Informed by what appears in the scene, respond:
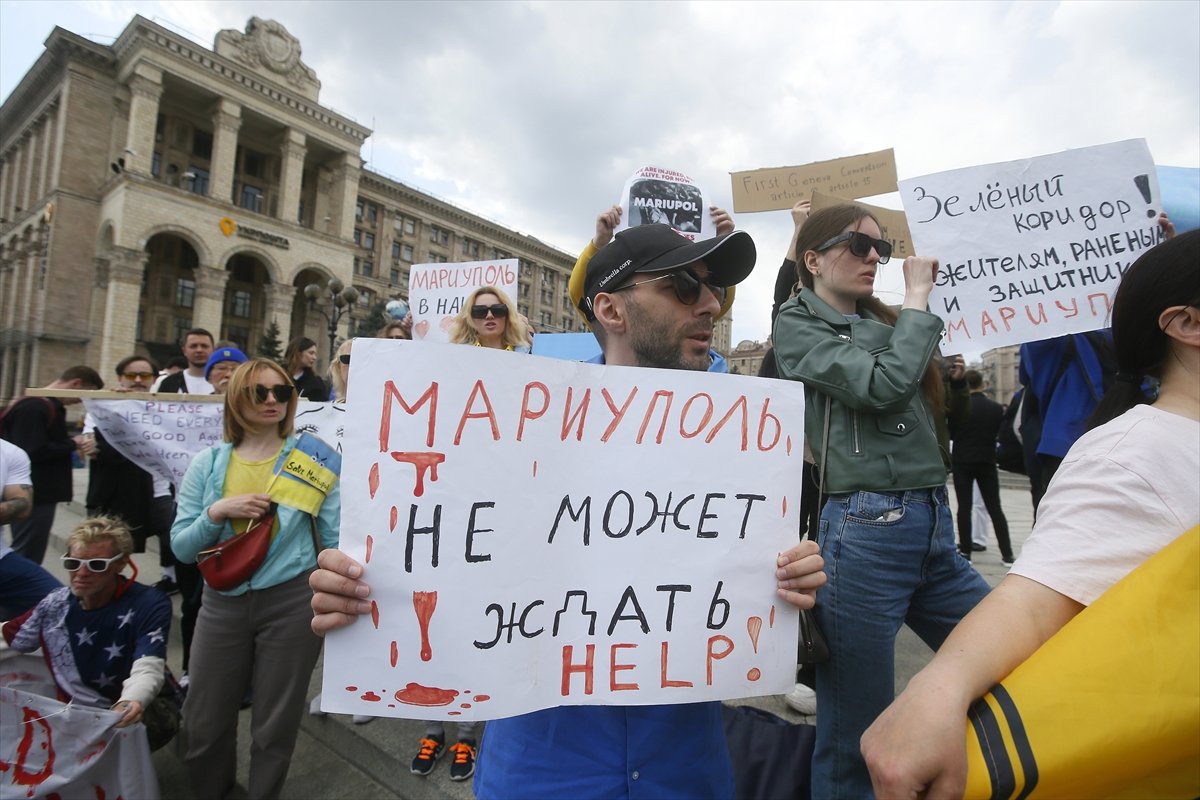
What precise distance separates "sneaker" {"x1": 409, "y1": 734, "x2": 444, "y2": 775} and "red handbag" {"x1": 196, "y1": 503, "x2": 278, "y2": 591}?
1.07m

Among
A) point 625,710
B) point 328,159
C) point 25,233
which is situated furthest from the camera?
point 328,159

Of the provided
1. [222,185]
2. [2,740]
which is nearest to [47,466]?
[2,740]

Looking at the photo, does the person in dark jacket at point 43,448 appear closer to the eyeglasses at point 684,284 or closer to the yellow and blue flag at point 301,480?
the yellow and blue flag at point 301,480

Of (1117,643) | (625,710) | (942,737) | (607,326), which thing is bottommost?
(625,710)

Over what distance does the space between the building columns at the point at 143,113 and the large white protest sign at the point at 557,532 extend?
146 ft

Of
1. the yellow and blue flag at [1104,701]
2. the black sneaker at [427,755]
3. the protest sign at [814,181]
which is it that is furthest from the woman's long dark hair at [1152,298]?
the protest sign at [814,181]

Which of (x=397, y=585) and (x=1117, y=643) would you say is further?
(x=397, y=585)

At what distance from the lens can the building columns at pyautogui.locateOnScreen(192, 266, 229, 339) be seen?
36219 mm

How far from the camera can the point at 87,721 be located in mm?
2154

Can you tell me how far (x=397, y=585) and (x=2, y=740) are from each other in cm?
213

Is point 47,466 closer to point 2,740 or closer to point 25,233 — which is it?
point 2,740

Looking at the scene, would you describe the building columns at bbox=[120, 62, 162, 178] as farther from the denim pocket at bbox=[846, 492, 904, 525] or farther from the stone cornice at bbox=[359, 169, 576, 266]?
the denim pocket at bbox=[846, 492, 904, 525]

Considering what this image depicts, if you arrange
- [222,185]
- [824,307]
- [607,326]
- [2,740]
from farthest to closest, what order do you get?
[222,185] < [2,740] < [824,307] < [607,326]

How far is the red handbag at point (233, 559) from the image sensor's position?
7.57 feet
